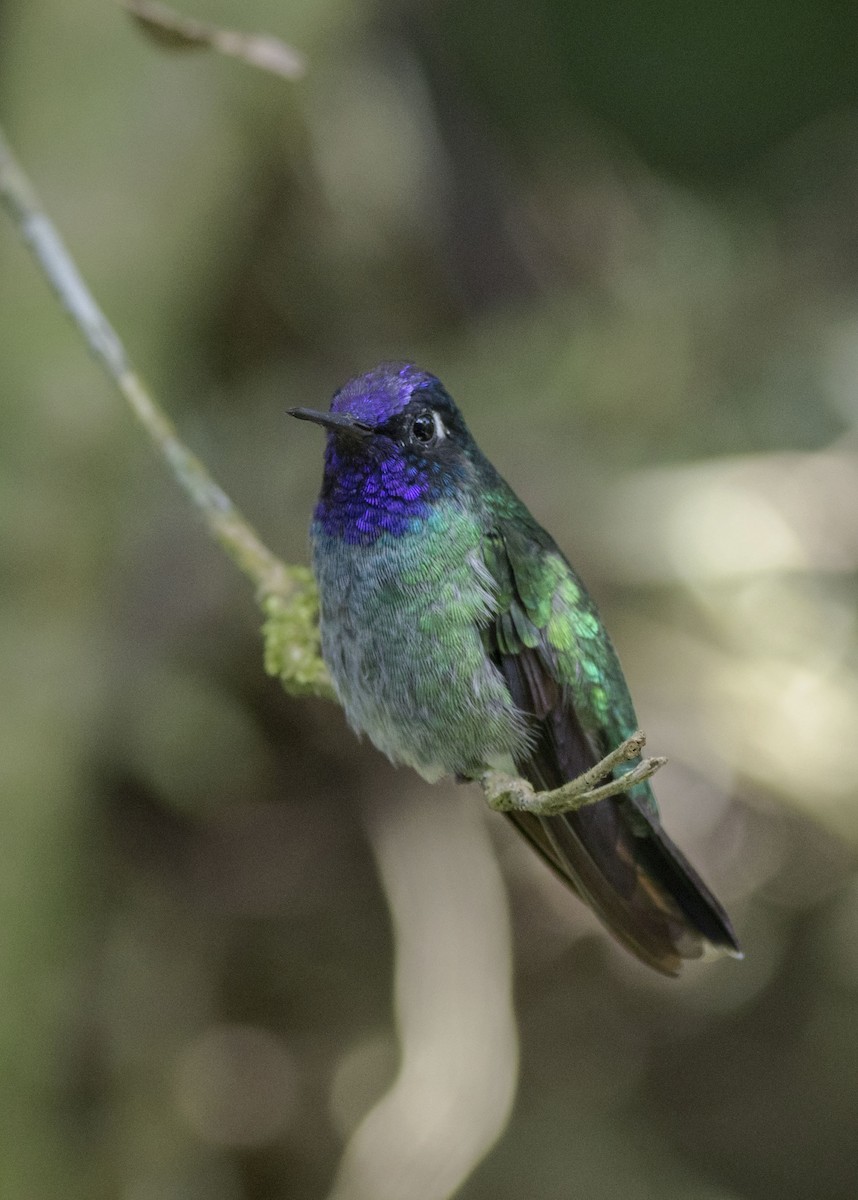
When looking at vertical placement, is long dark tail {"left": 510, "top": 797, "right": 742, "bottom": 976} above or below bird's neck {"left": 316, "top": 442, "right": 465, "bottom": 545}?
below

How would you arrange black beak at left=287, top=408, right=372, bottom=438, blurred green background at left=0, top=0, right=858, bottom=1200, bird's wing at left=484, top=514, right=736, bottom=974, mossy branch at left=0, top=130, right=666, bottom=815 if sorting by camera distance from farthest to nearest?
blurred green background at left=0, top=0, right=858, bottom=1200
bird's wing at left=484, top=514, right=736, bottom=974
mossy branch at left=0, top=130, right=666, bottom=815
black beak at left=287, top=408, right=372, bottom=438

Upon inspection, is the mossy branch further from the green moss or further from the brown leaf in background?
the brown leaf in background

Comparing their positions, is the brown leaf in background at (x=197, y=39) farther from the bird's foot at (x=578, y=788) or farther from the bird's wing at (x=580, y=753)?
the bird's foot at (x=578, y=788)

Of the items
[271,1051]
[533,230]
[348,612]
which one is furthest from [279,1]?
[271,1051]

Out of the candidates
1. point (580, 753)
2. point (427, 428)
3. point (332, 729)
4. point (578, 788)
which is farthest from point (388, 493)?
point (332, 729)

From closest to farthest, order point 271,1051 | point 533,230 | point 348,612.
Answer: point 348,612 → point 271,1051 → point 533,230

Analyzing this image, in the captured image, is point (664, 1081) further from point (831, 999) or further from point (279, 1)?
point (279, 1)

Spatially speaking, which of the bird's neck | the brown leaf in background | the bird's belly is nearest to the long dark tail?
the bird's belly
